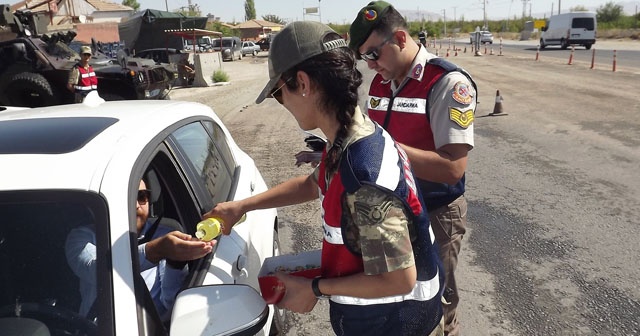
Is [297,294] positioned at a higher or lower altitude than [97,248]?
lower

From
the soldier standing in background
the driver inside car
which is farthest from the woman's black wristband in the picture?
the soldier standing in background

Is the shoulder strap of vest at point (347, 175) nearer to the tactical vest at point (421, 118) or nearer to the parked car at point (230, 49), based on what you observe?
the tactical vest at point (421, 118)

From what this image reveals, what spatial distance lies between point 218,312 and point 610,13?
70.8 m

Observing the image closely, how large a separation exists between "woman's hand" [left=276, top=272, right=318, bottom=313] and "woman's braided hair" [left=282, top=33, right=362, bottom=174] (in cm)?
33

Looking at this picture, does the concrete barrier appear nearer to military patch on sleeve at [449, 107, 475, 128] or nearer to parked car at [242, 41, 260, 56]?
military patch on sleeve at [449, 107, 475, 128]

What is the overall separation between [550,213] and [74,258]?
4.37 m

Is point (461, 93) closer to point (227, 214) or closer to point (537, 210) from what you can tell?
point (227, 214)

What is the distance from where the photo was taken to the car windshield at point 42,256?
4.66 ft

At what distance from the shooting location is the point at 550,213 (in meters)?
4.74

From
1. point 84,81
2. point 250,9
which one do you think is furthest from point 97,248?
point 250,9

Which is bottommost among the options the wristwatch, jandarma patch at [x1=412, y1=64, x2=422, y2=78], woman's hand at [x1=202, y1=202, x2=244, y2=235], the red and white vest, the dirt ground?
the dirt ground

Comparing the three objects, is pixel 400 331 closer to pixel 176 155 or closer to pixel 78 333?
pixel 78 333

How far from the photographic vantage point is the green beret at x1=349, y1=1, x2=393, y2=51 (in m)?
2.10

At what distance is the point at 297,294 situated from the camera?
4.75 feet
